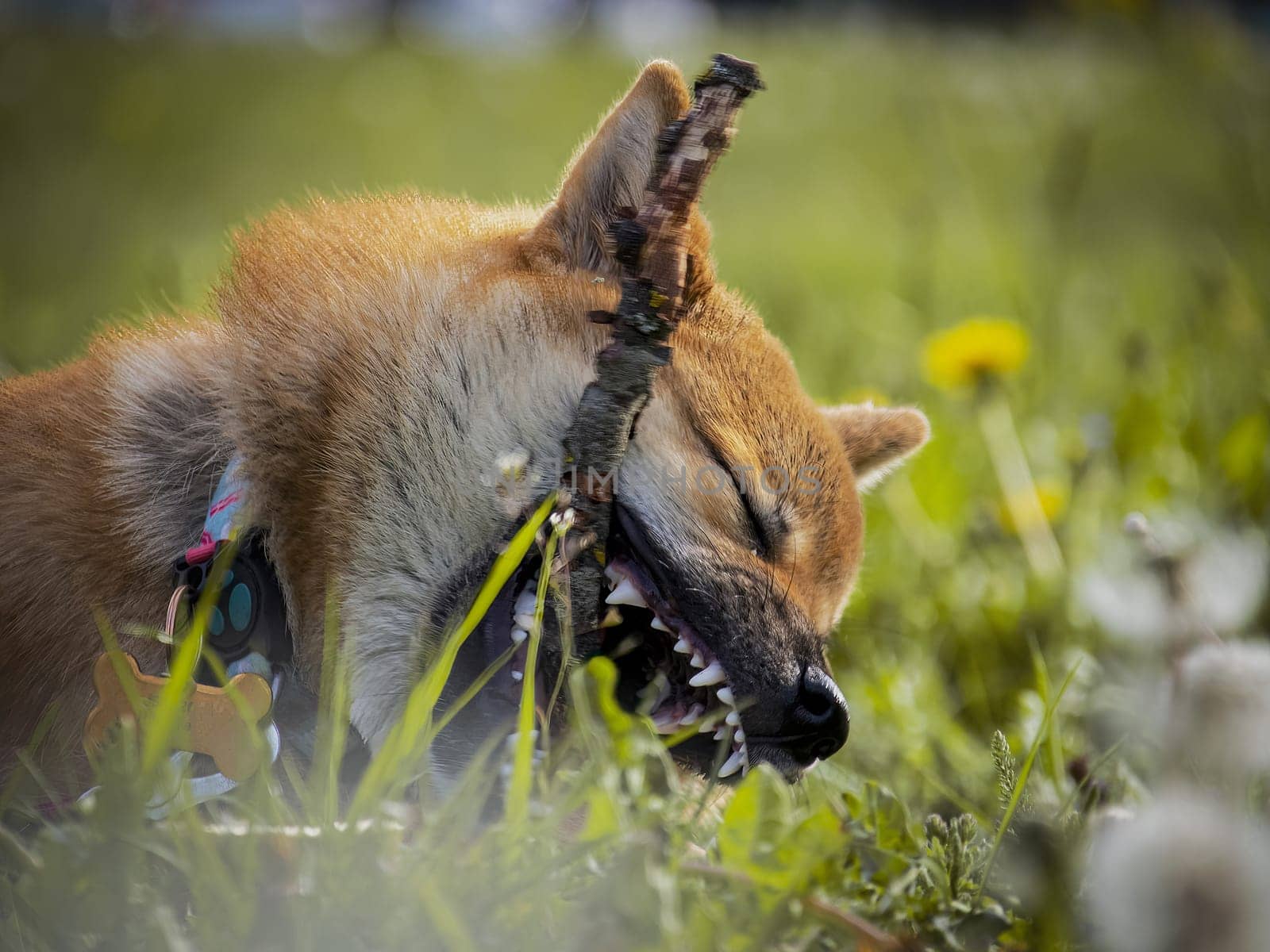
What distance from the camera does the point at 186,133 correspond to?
982 cm

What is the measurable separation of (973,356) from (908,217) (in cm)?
149

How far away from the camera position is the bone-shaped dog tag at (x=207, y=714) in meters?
1.56

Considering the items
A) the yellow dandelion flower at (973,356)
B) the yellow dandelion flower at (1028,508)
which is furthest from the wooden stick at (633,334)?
the yellow dandelion flower at (973,356)

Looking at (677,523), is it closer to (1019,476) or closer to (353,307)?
(353,307)

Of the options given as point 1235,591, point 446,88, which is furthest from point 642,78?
point 446,88

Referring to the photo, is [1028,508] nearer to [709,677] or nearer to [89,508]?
[709,677]

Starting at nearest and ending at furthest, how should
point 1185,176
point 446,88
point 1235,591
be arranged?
1. point 1235,591
2. point 1185,176
3. point 446,88

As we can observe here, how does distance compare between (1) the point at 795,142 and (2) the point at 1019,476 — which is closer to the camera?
(2) the point at 1019,476

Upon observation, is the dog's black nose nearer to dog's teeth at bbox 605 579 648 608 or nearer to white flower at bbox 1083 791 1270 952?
dog's teeth at bbox 605 579 648 608

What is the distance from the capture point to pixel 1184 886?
53.2 inches

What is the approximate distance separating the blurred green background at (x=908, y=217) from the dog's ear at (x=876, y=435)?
459 millimetres

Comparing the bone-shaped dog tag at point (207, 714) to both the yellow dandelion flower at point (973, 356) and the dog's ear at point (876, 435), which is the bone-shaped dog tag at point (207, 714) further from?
the yellow dandelion flower at point (973, 356)

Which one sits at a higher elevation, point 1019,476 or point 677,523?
point 677,523

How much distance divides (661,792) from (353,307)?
1087mm
